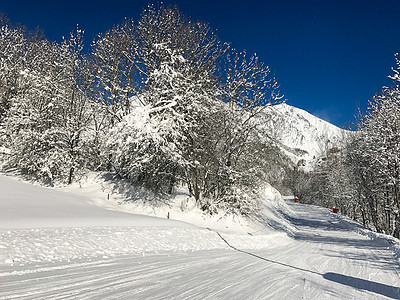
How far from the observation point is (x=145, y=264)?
254 inches

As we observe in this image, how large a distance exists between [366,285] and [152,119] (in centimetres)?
1202

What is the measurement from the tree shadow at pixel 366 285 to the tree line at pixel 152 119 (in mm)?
8684

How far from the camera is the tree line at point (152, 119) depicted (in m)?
15.2

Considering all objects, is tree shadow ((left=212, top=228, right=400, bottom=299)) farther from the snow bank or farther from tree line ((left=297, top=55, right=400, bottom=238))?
tree line ((left=297, top=55, right=400, bottom=238))

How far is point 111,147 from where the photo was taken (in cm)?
1566

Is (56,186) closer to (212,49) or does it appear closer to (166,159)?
(166,159)

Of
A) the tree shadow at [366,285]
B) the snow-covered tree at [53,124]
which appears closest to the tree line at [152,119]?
the snow-covered tree at [53,124]

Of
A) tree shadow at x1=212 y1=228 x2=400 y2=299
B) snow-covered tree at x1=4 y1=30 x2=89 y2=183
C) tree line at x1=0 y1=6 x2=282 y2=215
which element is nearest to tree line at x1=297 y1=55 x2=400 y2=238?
tree line at x1=0 y1=6 x2=282 y2=215

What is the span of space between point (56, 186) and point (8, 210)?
9529 millimetres

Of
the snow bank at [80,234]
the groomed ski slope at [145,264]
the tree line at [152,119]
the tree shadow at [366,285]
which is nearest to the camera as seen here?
the groomed ski slope at [145,264]

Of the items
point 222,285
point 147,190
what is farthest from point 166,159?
point 222,285

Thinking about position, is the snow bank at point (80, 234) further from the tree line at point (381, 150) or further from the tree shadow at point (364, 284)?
the tree line at point (381, 150)

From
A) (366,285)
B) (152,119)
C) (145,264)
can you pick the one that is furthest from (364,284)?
(152,119)

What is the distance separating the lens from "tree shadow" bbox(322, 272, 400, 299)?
607 cm
